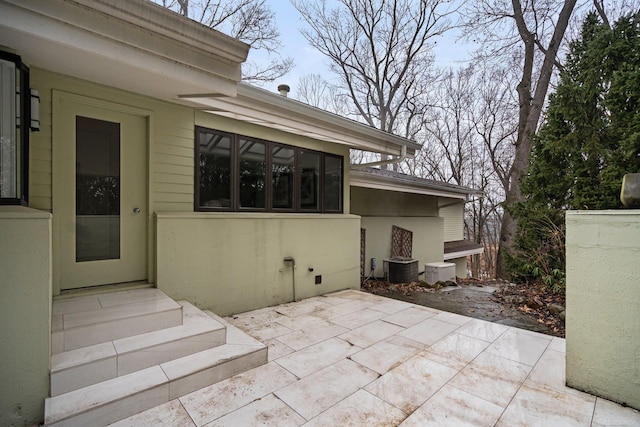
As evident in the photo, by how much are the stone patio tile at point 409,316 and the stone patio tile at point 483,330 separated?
0.52 m

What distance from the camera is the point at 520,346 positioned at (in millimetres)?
3244

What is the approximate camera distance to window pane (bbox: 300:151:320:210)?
516cm

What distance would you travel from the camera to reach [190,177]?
3875mm

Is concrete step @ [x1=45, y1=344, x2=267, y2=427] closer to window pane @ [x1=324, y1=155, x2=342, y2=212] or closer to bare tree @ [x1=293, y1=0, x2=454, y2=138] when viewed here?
window pane @ [x1=324, y1=155, x2=342, y2=212]

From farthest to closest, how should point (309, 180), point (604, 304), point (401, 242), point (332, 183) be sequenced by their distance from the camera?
point (401, 242) → point (332, 183) → point (309, 180) → point (604, 304)

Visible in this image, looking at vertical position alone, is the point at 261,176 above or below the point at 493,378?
above

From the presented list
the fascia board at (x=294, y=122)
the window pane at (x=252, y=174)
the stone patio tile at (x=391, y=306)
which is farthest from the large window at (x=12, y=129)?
the stone patio tile at (x=391, y=306)

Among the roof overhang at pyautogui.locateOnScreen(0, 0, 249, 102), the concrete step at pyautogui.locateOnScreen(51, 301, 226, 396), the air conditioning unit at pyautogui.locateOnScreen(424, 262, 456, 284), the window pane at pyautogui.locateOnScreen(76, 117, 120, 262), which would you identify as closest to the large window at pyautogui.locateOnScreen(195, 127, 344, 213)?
the window pane at pyautogui.locateOnScreen(76, 117, 120, 262)

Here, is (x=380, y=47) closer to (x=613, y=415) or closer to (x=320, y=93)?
(x=320, y=93)

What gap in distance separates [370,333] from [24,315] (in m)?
3.04

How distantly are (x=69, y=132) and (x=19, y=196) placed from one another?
1.11m

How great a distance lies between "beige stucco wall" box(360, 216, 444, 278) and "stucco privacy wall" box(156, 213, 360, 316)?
9.72ft

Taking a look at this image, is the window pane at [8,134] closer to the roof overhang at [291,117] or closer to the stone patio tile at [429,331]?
the roof overhang at [291,117]

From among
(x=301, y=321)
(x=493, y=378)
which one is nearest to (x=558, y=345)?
(x=493, y=378)
